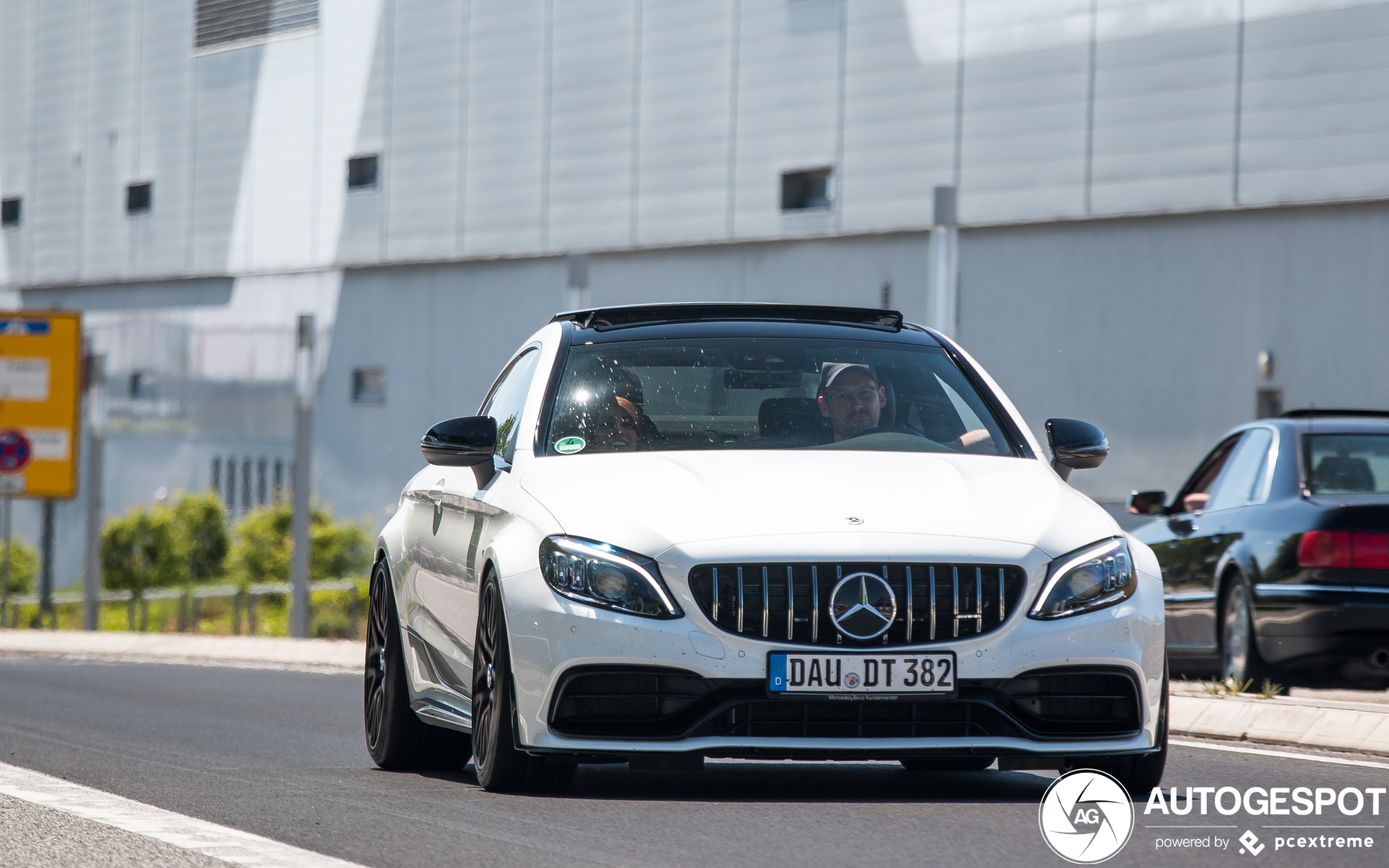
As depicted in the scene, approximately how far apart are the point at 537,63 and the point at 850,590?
1225 inches

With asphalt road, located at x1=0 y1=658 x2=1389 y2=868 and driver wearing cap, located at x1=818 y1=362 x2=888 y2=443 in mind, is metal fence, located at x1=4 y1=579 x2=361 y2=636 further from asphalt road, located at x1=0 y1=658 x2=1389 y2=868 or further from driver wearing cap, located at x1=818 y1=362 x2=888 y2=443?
driver wearing cap, located at x1=818 y1=362 x2=888 y2=443

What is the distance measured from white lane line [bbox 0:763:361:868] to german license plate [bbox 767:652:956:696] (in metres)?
1.42

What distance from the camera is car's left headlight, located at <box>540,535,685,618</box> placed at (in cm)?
663

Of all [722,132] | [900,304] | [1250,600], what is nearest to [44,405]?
[722,132]

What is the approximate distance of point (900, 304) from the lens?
31.5 m

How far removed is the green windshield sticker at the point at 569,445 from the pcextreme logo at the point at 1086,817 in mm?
1907

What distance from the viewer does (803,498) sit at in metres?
6.93

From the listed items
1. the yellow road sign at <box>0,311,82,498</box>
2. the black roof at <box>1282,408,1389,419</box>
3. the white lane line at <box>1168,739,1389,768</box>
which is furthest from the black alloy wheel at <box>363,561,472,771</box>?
the yellow road sign at <box>0,311,82,498</box>

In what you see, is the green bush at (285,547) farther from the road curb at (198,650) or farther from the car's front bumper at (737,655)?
the car's front bumper at (737,655)

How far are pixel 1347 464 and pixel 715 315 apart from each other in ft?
16.5

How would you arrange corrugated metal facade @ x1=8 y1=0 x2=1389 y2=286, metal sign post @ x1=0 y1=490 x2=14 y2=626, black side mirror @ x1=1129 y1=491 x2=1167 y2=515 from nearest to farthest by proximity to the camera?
black side mirror @ x1=1129 y1=491 x2=1167 y2=515 < corrugated metal facade @ x1=8 y1=0 x2=1389 y2=286 < metal sign post @ x1=0 y1=490 x2=14 y2=626

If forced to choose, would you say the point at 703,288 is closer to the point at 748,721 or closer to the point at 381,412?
the point at 381,412

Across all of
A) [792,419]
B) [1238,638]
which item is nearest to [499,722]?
[792,419]

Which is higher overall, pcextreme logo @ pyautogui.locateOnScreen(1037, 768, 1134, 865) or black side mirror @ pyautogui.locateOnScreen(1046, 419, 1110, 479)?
black side mirror @ pyautogui.locateOnScreen(1046, 419, 1110, 479)
